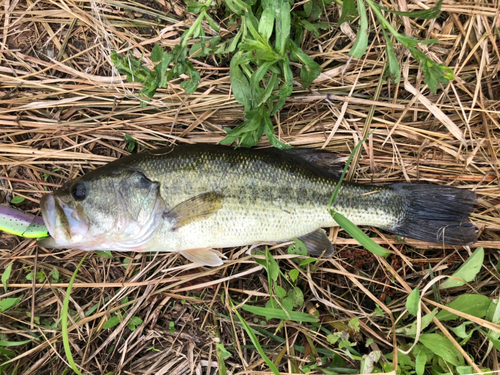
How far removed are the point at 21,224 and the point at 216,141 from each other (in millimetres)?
1981

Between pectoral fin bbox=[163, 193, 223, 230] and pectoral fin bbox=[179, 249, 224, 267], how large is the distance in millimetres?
324

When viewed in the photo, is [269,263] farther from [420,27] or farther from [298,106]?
[420,27]

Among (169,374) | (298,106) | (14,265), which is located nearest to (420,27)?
(298,106)

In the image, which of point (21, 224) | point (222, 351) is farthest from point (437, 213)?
point (21, 224)

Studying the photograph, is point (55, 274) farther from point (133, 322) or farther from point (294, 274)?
point (294, 274)

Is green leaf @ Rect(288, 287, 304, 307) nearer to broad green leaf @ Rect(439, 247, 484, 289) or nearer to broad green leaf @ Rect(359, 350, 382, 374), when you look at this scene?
broad green leaf @ Rect(359, 350, 382, 374)

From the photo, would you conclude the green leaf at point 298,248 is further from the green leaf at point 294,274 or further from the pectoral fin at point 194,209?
the pectoral fin at point 194,209

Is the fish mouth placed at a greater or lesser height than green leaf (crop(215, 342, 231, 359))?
greater

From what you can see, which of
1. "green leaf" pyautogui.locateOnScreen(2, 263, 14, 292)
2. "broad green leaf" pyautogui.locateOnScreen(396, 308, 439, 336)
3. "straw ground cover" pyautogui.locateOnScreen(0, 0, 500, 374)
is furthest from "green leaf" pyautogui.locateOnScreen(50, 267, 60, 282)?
"broad green leaf" pyautogui.locateOnScreen(396, 308, 439, 336)

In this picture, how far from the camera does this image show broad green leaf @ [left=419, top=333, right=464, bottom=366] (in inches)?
97.7

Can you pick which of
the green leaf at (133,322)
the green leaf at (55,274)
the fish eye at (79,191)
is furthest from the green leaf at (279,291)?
the green leaf at (55,274)

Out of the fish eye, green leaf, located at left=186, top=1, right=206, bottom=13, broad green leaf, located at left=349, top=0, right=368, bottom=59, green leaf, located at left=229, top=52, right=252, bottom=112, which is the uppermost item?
green leaf, located at left=186, top=1, right=206, bottom=13

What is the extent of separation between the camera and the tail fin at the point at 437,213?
2.85 m

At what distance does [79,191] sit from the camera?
269 cm
